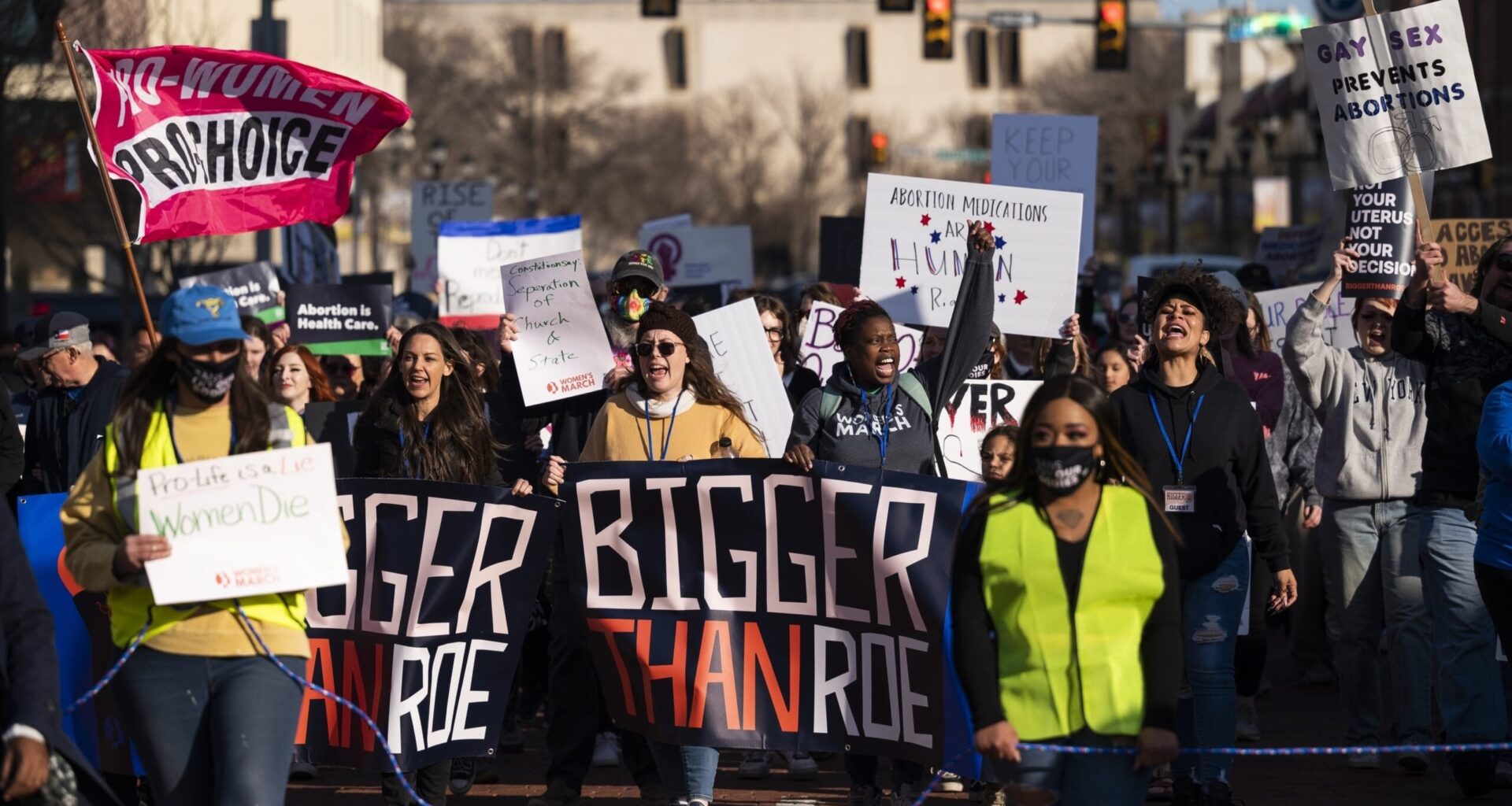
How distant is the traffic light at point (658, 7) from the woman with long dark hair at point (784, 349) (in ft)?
48.7

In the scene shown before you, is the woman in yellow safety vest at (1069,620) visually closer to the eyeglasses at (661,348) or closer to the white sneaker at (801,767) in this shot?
the eyeglasses at (661,348)

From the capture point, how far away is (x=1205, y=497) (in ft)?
23.8

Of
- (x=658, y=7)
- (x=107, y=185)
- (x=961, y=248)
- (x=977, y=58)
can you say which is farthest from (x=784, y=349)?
(x=977, y=58)

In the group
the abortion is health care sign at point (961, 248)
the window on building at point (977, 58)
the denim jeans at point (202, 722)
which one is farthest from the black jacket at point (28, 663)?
the window on building at point (977, 58)

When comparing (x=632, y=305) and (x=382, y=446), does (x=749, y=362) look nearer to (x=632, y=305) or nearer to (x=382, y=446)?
(x=632, y=305)

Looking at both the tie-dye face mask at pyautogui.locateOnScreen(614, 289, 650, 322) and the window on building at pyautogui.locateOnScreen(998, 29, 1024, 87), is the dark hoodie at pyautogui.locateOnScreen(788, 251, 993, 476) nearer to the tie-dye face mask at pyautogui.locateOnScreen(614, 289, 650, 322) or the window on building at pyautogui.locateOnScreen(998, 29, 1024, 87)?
the tie-dye face mask at pyautogui.locateOnScreen(614, 289, 650, 322)

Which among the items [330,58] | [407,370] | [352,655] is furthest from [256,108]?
[330,58]

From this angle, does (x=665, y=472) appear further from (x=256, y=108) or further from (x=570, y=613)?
(x=256, y=108)

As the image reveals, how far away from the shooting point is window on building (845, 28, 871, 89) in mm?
106750

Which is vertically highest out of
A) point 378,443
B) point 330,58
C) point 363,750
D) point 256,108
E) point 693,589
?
point 330,58

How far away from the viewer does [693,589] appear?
7.56 meters

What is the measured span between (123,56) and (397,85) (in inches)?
1755

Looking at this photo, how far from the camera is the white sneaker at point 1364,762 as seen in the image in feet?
28.2

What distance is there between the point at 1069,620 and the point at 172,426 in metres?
2.28
